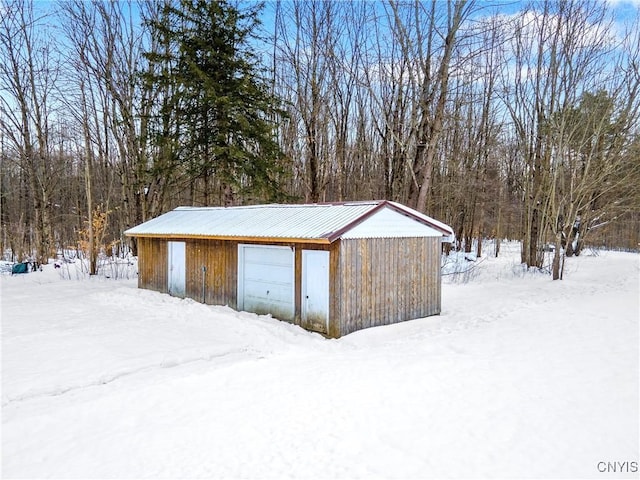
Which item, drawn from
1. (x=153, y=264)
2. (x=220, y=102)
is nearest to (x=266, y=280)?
(x=153, y=264)

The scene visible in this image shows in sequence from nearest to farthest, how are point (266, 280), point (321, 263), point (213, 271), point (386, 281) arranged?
point (321, 263) → point (386, 281) → point (266, 280) → point (213, 271)

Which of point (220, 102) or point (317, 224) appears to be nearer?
point (317, 224)

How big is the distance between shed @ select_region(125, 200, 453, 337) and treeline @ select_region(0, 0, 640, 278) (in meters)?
4.76

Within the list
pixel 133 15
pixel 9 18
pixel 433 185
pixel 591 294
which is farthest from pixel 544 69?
pixel 9 18

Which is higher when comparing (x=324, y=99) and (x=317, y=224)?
(x=324, y=99)

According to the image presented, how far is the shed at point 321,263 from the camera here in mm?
7543

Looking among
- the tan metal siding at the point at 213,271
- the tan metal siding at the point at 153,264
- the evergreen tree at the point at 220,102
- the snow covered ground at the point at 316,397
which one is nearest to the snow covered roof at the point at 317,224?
the tan metal siding at the point at 213,271

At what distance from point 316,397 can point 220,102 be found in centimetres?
1178

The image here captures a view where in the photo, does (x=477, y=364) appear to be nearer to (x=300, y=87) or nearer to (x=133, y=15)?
(x=300, y=87)

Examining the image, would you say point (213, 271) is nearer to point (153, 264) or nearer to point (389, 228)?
point (153, 264)

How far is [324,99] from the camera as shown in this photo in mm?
17344

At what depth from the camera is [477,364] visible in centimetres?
554

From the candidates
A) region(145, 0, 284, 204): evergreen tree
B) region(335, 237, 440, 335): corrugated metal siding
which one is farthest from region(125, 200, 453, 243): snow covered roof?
region(145, 0, 284, 204): evergreen tree

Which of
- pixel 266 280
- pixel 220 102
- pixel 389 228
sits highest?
pixel 220 102
